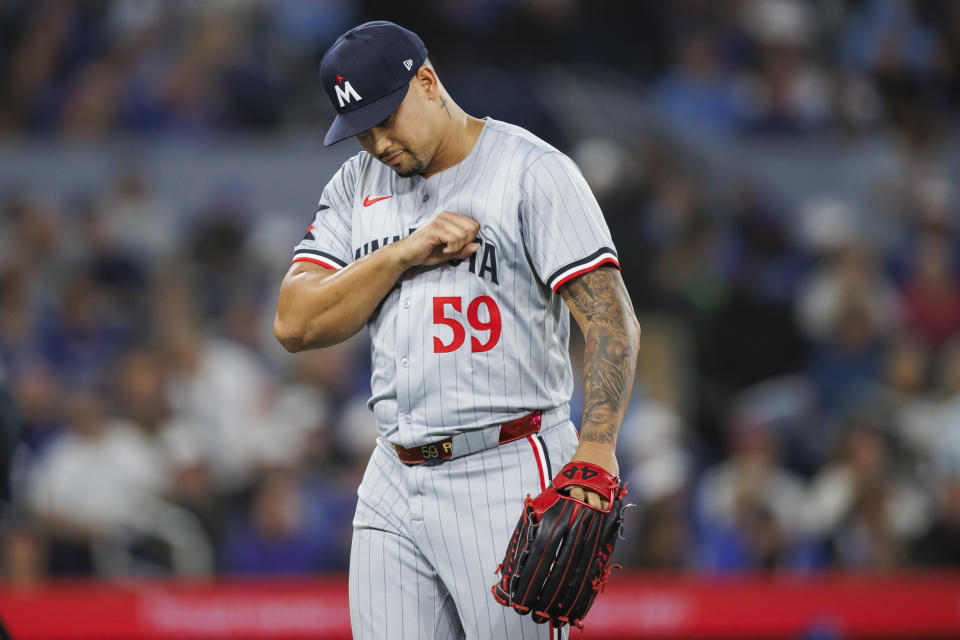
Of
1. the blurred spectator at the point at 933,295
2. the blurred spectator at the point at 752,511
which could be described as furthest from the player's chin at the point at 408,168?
the blurred spectator at the point at 933,295

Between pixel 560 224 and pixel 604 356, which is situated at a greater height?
pixel 560 224

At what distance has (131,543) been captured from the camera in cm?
666

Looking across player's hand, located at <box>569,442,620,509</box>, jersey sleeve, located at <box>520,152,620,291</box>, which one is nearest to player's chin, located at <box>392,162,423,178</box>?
jersey sleeve, located at <box>520,152,620,291</box>

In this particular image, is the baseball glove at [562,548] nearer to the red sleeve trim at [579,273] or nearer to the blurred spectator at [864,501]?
the red sleeve trim at [579,273]

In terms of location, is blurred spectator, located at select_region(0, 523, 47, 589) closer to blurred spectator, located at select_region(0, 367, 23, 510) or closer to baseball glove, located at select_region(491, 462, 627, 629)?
blurred spectator, located at select_region(0, 367, 23, 510)

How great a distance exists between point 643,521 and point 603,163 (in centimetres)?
324

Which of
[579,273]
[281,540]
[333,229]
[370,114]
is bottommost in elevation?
[281,540]

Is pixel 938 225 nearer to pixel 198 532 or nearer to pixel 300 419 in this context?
pixel 300 419

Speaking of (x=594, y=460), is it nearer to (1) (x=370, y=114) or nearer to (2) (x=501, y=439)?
(2) (x=501, y=439)

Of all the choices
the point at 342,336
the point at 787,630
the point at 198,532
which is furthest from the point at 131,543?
the point at 342,336

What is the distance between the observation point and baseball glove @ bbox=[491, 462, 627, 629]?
269cm

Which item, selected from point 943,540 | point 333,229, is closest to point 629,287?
point 943,540

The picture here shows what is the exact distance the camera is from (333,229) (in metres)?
3.23

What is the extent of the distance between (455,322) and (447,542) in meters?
0.52
